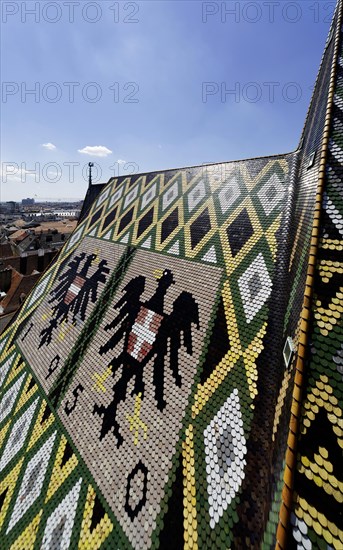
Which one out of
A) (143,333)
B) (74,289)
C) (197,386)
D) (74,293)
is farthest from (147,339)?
→ (74,289)

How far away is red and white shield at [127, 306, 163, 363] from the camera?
5.82 metres

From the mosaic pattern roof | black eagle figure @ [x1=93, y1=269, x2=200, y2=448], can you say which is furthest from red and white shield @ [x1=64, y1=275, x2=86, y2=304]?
black eagle figure @ [x1=93, y1=269, x2=200, y2=448]

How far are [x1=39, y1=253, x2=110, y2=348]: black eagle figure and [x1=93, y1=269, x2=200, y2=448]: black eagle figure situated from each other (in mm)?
1814

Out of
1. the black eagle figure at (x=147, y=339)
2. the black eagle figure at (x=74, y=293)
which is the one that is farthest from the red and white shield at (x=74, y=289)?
the black eagle figure at (x=147, y=339)

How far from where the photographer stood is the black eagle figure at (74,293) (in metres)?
8.35

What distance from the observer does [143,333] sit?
6121mm

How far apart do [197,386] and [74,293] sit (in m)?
6.18

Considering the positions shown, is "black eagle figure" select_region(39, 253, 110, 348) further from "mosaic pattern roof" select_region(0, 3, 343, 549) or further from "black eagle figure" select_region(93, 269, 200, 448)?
"black eagle figure" select_region(93, 269, 200, 448)

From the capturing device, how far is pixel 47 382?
6.81 metres

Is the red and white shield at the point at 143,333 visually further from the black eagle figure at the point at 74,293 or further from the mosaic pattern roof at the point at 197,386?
the black eagle figure at the point at 74,293

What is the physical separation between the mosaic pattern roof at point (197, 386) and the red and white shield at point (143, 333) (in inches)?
1.2

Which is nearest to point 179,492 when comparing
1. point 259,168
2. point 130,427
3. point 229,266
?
point 130,427

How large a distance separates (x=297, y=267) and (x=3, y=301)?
1443cm

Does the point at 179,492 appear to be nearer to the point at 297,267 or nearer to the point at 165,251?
the point at 297,267
